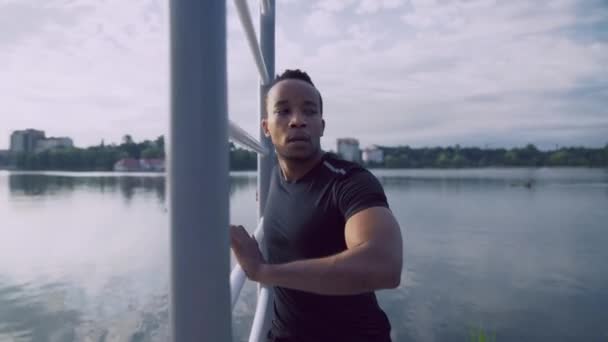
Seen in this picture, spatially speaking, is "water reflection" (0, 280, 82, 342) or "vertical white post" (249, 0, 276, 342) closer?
"vertical white post" (249, 0, 276, 342)

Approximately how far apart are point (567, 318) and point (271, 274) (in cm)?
1493

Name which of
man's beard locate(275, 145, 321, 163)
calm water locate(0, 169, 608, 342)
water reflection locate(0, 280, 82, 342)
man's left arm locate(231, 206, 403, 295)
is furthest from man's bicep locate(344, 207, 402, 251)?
water reflection locate(0, 280, 82, 342)

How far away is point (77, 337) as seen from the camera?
13.0m

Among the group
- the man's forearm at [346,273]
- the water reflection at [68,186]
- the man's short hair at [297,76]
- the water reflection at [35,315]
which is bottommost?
the water reflection at [35,315]

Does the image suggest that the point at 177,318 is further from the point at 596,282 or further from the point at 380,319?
the point at 596,282

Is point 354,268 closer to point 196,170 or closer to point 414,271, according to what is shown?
point 196,170

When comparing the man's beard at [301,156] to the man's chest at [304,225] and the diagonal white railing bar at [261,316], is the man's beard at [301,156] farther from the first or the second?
the diagonal white railing bar at [261,316]

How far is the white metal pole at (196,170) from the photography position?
1.37ft

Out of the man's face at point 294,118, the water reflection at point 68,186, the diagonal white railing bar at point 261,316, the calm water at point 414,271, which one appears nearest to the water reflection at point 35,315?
the calm water at point 414,271

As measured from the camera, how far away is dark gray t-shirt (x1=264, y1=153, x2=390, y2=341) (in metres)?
0.79

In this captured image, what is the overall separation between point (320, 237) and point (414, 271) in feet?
57.5

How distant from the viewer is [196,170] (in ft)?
1.39

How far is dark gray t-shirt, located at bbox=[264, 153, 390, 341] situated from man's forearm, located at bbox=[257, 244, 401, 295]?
0.14m

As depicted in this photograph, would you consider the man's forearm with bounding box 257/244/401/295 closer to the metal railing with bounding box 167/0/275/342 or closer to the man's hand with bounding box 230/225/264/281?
the man's hand with bounding box 230/225/264/281
